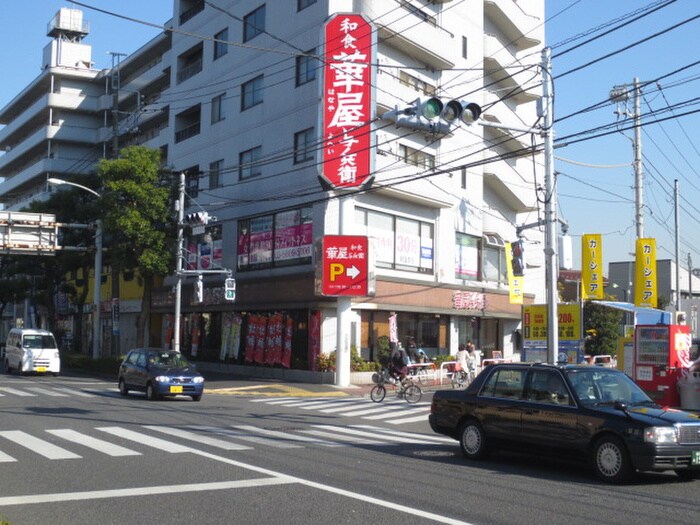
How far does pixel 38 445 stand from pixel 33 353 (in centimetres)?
2497

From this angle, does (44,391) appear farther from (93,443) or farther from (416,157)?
(416,157)

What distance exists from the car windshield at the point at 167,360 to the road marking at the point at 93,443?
883 cm

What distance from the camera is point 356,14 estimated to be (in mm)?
30984

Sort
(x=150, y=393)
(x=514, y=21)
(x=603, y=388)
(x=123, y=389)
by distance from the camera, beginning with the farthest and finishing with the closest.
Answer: (x=514, y=21) → (x=123, y=389) → (x=150, y=393) → (x=603, y=388)

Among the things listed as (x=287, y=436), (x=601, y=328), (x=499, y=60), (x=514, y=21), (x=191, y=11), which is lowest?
(x=287, y=436)

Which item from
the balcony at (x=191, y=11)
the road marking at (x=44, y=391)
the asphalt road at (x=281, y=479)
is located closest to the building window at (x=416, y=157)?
the balcony at (x=191, y=11)

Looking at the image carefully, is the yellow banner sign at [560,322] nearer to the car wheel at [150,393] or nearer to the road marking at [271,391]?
the road marking at [271,391]

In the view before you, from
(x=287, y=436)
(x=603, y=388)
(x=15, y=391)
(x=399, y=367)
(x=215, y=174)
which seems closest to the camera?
(x=603, y=388)

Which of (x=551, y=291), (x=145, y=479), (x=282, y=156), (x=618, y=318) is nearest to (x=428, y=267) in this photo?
(x=282, y=156)

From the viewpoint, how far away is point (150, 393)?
2389 cm

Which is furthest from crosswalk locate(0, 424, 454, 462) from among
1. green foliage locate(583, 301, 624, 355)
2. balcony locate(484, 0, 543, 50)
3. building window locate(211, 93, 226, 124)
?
balcony locate(484, 0, 543, 50)

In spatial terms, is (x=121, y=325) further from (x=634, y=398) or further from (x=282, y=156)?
(x=634, y=398)

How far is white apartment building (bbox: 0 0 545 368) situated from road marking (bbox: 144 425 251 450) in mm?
14680

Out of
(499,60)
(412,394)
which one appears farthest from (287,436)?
(499,60)
